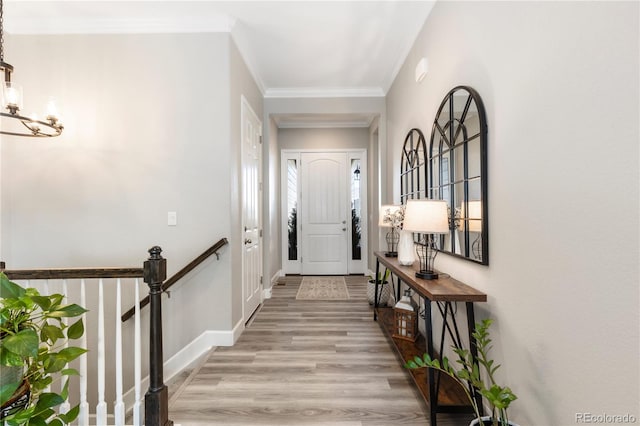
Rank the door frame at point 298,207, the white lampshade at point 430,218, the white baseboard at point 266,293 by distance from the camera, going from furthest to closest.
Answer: the door frame at point 298,207 < the white baseboard at point 266,293 < the white lampshade at point 430,218

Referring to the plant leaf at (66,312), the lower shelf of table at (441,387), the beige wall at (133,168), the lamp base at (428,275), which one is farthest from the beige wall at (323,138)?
the plant leaf at (66,312)

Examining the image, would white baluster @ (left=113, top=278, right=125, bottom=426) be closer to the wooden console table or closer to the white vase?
the wooden console table

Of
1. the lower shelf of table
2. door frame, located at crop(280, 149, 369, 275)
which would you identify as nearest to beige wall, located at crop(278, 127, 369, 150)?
door frame, located at crop(280, 149, 369, 275)

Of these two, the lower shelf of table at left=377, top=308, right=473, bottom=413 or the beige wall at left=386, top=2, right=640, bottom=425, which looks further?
the lower shelf of table at left=377, top=308, right=473, bottom=413

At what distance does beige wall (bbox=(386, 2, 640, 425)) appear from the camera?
90cm

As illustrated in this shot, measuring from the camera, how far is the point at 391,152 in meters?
4.09

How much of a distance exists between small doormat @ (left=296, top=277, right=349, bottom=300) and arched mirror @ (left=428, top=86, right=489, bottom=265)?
2347mm

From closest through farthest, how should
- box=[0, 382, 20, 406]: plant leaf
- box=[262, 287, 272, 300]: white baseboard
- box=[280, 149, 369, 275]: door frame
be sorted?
1. box=[0, 382, 20, 406]: plant leaf
2. box=[262, 287, 272, 300]: white baseboard
3. box=[280, 149, 369, 275]: door frame

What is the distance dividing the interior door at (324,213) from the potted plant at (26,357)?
4.38 meters

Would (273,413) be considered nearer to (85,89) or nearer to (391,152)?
(85,89)

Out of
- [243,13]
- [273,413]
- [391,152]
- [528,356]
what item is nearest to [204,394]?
[273,413]

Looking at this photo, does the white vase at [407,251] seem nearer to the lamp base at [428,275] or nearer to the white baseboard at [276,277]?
the lamp base at [428,275]

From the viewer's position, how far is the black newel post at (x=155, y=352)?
1.63m

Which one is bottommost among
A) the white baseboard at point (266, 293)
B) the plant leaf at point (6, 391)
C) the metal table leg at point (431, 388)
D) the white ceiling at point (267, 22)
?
the white baseboard at point (266, 293)
